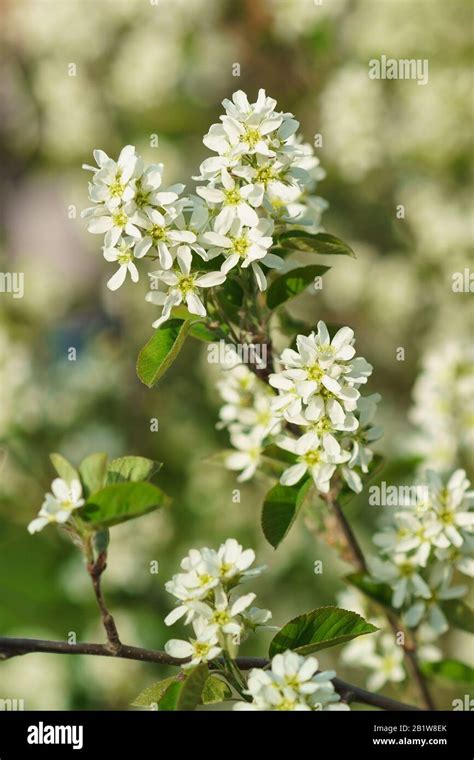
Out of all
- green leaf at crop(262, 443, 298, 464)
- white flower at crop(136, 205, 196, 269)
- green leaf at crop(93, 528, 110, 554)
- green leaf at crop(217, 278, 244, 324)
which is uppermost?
white flower at crop(136, 205, 196, 269)

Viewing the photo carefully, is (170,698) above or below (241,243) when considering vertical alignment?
below

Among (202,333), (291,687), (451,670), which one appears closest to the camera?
(291,687)

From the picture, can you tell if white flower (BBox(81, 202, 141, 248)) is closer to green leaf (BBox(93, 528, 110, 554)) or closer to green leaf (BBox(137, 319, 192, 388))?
green leaf (BBox(137, 319, 192, 388))

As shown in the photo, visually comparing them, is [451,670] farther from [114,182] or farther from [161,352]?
[114,182]

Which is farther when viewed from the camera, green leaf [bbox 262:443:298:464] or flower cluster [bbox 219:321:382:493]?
green leaf [bbox 262:443:298:464]

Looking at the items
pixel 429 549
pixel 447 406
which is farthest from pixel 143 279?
pixel 429 549

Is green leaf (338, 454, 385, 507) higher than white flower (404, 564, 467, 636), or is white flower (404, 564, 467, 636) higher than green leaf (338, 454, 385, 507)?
green leaf (338, 454, 385, 507)

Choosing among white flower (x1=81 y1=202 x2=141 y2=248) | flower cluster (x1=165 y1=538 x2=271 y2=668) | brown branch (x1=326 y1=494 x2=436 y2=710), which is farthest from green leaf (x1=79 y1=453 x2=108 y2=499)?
brown branch (x1=326 y1=494 x2=436 y2=710)
